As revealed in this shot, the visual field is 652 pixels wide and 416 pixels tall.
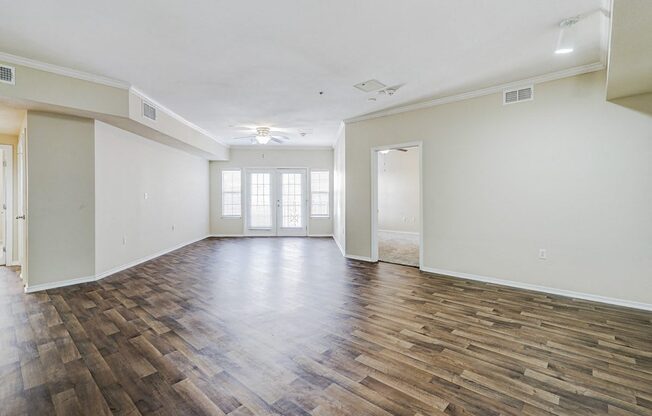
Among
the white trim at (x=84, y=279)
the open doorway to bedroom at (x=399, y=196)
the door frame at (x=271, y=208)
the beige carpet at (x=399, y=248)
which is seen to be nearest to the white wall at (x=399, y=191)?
the open doorway to bedroom at (x=399, y=196)

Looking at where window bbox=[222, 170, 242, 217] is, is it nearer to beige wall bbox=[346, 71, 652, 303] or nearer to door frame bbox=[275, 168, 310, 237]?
door frame bbox=[275, 168, 310, 237]

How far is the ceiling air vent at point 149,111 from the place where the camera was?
4.64 meters

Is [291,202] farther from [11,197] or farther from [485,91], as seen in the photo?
[485,91]

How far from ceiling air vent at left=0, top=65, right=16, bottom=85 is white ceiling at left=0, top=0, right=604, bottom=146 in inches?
10.1

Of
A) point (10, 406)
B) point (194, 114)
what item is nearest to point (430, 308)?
point (10, 406)

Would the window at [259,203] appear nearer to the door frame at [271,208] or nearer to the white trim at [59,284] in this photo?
the door frame at [271,208]

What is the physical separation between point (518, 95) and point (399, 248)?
13.2ft

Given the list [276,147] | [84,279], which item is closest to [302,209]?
[276,147]

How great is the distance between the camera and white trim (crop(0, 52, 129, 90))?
3.32 m

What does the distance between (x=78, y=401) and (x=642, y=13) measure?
4390mm

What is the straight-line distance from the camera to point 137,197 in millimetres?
5461

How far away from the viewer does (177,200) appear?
7.08 meters

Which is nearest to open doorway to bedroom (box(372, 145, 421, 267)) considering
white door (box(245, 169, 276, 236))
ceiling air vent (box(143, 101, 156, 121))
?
white door (box(245, 169, 276, 236))

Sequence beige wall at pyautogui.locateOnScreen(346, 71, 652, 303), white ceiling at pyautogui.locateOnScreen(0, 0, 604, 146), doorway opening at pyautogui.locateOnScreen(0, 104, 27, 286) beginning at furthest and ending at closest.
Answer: doorway opening at pyautogui.locateOnScreen(0, 104, 27, 286) → beige wall at pyautogui.locateOnScreen(346, 71, 652, 303) → white ceiling at pyautogui.locateOnScreen(0, 0, 604, 146)
